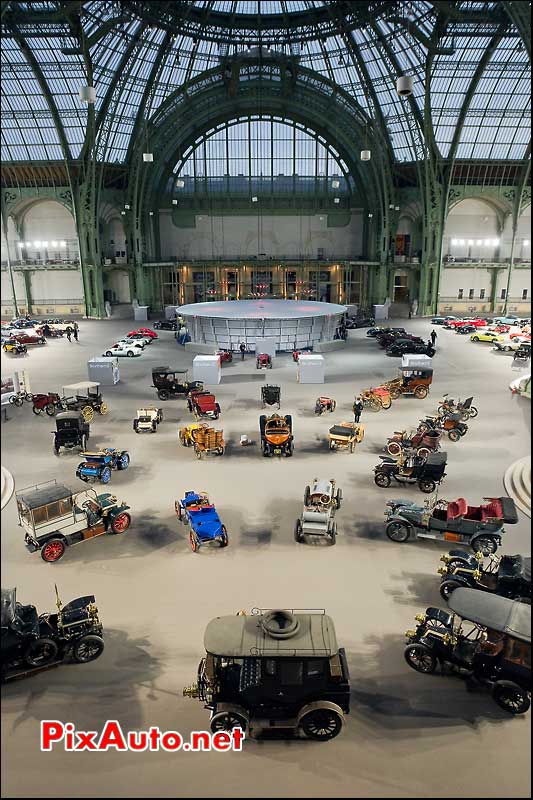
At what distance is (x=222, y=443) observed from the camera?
2003 cm

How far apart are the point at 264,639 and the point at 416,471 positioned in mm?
9676

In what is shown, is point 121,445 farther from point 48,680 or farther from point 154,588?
point 48,680

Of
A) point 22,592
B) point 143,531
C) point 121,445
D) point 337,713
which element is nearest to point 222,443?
point 121,445

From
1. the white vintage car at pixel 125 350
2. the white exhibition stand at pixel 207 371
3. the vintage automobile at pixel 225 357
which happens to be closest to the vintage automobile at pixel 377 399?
the white exhibition stand at pixel 207 371

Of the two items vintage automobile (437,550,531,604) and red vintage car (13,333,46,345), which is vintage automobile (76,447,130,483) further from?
red vintage car (13,333,46,345)

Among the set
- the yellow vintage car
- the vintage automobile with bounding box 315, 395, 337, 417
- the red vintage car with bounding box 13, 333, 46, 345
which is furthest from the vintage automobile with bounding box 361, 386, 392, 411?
the red vintage car with bounding box 13, 333, 46, 345

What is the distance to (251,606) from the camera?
11.4 meters

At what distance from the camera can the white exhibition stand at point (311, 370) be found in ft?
100

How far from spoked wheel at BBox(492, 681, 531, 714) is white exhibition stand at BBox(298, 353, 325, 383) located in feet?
74.2

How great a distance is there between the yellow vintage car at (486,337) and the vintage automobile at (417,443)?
26.3 m

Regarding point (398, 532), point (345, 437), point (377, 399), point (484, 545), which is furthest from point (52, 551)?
point (377, 399)

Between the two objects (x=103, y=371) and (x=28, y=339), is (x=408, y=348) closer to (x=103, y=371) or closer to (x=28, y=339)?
(x=103, y=371)

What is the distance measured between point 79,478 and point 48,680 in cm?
917

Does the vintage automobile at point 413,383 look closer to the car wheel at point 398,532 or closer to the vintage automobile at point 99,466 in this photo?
the car wheel at point 398,532
